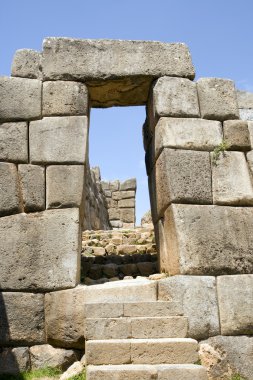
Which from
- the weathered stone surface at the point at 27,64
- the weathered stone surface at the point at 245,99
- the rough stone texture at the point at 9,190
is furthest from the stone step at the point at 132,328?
the weathered stone surface at the point at 245,99

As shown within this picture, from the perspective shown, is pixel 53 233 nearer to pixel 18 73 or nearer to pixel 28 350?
pixel 28 350

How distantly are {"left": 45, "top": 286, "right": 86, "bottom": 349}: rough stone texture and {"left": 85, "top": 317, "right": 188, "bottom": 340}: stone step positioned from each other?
54cm

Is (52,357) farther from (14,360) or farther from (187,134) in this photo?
(187,134)

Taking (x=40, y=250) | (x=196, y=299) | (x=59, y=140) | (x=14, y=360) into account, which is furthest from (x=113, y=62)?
(x=14, y=360)

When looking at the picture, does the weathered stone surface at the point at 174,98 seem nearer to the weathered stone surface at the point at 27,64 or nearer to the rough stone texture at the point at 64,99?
the rough stone texture at the point at 64,99

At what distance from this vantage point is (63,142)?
19.4 feet

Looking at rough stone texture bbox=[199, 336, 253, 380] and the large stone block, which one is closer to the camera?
rough stone texture bbox=[199, 336, 253, 380]

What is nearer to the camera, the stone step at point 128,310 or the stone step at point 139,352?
the stone step at point 139,352

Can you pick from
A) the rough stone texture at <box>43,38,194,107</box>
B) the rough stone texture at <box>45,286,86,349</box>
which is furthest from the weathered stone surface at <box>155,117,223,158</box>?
the rough stone texture at <box>45,286,86,349</box>

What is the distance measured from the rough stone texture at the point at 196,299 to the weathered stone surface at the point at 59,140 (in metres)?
2.05

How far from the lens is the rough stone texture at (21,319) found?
5.23 meters

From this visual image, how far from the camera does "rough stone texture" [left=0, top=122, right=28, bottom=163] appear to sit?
5848 millimetres

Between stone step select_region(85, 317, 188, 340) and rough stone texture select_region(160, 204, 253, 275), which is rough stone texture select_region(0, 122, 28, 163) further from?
stone step select_region(85, 317, 188, 340)

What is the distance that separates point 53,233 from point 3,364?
65.1 inches
